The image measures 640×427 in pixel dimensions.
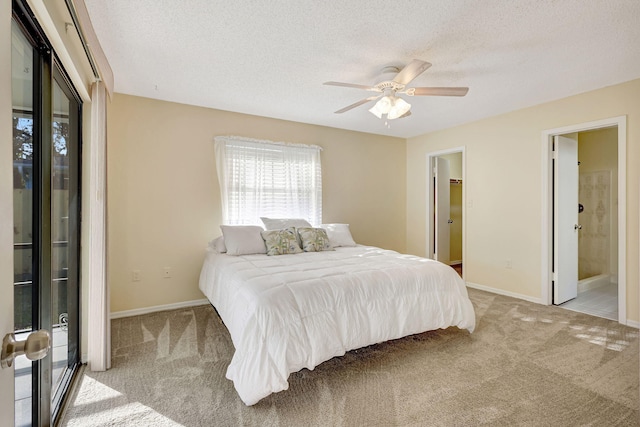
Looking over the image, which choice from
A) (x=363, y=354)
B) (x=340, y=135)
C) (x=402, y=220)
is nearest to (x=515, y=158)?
(x=402, y=220)

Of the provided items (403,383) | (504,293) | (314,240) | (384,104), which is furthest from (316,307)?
(504,293)

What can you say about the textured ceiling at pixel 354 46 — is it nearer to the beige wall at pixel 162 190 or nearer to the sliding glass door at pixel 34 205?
the beige wall at pixel 162 190

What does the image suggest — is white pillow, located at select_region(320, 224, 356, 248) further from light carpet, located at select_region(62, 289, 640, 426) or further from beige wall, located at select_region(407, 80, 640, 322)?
beige wall, located at select_region(407, 80, 640, 322)

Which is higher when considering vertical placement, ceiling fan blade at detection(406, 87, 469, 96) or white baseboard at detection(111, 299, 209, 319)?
ceiling fan blade at detection(406, 87, 469, 96)

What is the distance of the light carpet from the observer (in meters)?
1.72

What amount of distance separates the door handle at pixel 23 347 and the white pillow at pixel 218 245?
9.02 feet

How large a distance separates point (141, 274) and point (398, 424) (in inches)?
117

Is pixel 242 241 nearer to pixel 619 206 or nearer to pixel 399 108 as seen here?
pixel 399 108

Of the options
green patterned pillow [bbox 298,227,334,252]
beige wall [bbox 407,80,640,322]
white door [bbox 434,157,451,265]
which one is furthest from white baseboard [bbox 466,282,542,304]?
green patterned pillow [bbox 298,227,334,252]

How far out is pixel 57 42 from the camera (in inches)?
63.2

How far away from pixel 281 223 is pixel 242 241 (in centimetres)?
67

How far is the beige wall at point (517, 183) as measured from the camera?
2.97 m

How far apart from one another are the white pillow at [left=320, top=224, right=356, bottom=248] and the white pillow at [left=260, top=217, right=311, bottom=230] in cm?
33

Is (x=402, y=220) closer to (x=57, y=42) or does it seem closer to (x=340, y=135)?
(x=340, y=135)
